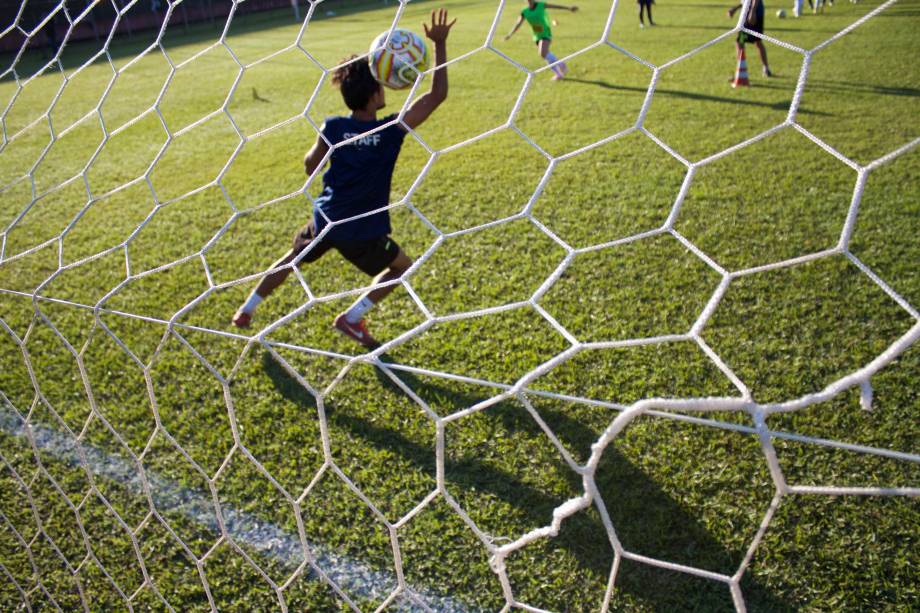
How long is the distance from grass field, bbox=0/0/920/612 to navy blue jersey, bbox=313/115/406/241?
36 centimetres

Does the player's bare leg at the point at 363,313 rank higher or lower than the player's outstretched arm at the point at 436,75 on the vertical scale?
lower

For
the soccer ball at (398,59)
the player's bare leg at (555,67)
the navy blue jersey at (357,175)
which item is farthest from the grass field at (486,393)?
the player's bare leg at (555,67)

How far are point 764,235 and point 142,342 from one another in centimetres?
331

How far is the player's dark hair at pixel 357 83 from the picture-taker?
2465 millimetres

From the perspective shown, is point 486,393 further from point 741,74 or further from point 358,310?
point 741,74

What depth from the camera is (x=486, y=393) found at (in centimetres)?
252

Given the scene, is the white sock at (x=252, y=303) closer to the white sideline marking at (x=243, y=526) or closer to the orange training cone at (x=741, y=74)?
the white sideline marking at (x=243, y=526)

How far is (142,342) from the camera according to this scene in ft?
10.0

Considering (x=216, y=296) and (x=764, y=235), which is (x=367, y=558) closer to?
(x=216, y=296)

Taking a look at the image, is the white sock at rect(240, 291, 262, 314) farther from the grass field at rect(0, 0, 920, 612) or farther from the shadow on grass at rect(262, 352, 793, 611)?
the shadow on grass at rect(262, 352, 793, 611)

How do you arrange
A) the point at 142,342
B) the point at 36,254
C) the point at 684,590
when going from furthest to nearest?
the point at 36,254 < the point at 142,342 < the point at 684,590

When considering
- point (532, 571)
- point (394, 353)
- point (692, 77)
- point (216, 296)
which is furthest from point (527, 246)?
point (692, 77)

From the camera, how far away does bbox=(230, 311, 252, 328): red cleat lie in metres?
2.96

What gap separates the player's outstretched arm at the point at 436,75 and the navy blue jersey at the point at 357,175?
18 centimetres
